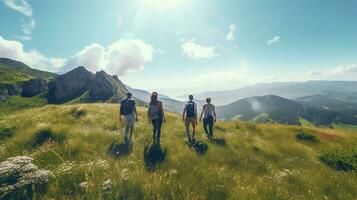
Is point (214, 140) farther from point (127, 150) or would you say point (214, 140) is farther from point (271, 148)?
point (127, 150)

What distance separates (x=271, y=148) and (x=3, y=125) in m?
16.6

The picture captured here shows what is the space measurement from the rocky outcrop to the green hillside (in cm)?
11

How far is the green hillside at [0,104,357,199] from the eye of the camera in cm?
570

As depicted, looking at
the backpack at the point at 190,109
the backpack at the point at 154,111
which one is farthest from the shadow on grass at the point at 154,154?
the backpack at the point at 190,109

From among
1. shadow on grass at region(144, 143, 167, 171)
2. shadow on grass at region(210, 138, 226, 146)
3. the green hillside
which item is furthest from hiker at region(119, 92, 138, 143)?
shadow on grass at region(210, 138, 226, 146)

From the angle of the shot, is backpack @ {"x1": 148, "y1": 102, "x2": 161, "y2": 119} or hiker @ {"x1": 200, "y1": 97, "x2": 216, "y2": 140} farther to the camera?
hiker @ {"x1": 200, "y1": 97, "x2": 216, "y2": 140}

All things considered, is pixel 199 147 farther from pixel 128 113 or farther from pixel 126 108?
pixel 126 108

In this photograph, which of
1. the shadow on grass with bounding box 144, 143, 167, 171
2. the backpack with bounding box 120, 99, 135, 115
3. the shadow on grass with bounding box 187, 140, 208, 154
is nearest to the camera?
the shadow on grass with bounding box 144, 143, 167, 171

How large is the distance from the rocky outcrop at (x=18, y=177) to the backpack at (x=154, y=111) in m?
10.7

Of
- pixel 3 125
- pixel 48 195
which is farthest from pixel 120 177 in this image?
pixel 3 125

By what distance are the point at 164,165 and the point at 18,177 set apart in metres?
4.83

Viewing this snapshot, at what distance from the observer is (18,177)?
5871mm

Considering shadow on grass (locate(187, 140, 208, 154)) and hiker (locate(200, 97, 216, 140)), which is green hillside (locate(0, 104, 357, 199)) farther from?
hiker (locate(200, 97, 216, 140))

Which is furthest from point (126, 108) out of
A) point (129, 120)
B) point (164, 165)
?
point (164, 165)
